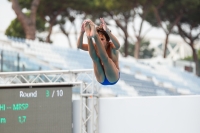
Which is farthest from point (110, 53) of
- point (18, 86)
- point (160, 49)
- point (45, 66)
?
point (160, 49)

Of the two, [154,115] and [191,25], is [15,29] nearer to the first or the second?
[191,25]

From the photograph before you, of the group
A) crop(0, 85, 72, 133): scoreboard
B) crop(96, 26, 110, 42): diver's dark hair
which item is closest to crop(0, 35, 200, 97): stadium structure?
crop(0, 85, 72, 133): scoreboard

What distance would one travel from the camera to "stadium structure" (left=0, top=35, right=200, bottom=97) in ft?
47.3

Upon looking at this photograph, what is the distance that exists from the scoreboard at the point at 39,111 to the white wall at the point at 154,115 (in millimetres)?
687

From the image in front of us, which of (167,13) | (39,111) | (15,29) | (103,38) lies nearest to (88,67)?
(39,111)

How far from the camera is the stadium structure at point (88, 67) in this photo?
14414 mm

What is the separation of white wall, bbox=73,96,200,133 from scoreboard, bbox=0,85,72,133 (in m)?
0.69

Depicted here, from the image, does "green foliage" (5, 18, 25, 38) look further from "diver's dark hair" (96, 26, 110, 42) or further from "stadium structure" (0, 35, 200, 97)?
"diver's dark hair" (96, 26, 110, 42)

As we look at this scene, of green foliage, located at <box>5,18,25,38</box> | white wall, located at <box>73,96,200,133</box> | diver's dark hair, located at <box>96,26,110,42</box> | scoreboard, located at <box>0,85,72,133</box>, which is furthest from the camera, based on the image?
green foliage, located at <box>5,18,25,38</box>

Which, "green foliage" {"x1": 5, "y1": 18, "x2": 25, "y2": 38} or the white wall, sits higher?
"green foliage" {"x1": 5, "y1": 18, "x2": 25, "y2": 38}

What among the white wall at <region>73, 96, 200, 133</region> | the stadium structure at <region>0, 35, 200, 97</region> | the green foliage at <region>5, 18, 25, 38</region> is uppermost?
the green foliage at <region>5, 18, 25, 38</region>

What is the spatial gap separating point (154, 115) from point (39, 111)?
1922mm

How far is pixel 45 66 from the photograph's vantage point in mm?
14859

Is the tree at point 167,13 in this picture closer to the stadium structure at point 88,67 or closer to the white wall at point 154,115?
the stadium structure at point 88,67
